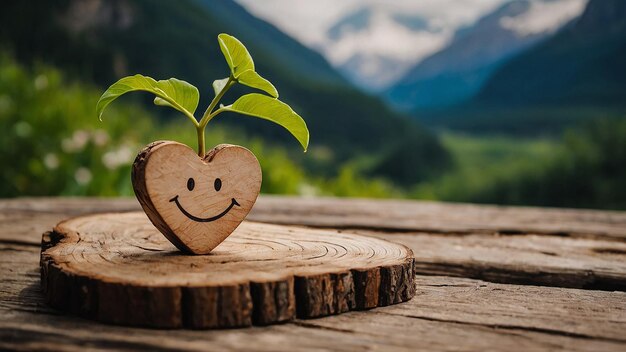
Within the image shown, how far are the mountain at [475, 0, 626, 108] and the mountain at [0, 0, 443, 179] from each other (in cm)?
521

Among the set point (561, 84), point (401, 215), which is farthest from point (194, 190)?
point (561, 84)

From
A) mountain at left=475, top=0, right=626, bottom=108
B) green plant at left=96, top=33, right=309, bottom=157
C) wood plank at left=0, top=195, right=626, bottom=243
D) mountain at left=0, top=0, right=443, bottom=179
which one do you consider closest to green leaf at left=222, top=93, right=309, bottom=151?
green plant at left=96, top=33, right=309, bottom=157

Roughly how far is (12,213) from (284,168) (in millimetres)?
2640

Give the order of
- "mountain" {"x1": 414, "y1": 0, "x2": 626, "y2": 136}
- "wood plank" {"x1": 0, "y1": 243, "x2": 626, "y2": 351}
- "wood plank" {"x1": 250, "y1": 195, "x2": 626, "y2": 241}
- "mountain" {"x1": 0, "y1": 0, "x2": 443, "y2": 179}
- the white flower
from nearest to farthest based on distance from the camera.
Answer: "wood plank" {"x1": 0, "y1": 243, "x2": 626, "y2": 351}, "wood plank" {"x1": 250, "y1": 195, "x2": 626, "y2": 241}, the white flower, "mountain" {"x1": 0, "y1": 0, "x2": 443, "y2": 179}, "mountain" {"x1": 414, "y1": 0, "x2": 626, "y2": 136}

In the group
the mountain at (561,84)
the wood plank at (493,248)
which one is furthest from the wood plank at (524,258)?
the mountain at (561,84)

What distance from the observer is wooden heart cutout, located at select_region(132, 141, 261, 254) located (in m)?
1.01

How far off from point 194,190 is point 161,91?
0.19 m

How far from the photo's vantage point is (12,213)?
1.93 metres

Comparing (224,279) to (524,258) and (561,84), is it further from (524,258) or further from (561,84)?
(561,84)

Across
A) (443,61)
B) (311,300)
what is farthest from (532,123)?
(443,61)

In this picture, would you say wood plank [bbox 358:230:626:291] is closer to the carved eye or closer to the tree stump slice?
the tree stump slice

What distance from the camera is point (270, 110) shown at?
3.55 feet

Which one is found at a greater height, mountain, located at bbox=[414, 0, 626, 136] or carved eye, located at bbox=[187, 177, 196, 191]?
mountain, located at bbox=[414, 0, 626, 136]

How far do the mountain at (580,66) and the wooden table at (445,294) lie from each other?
15438 millimetres
